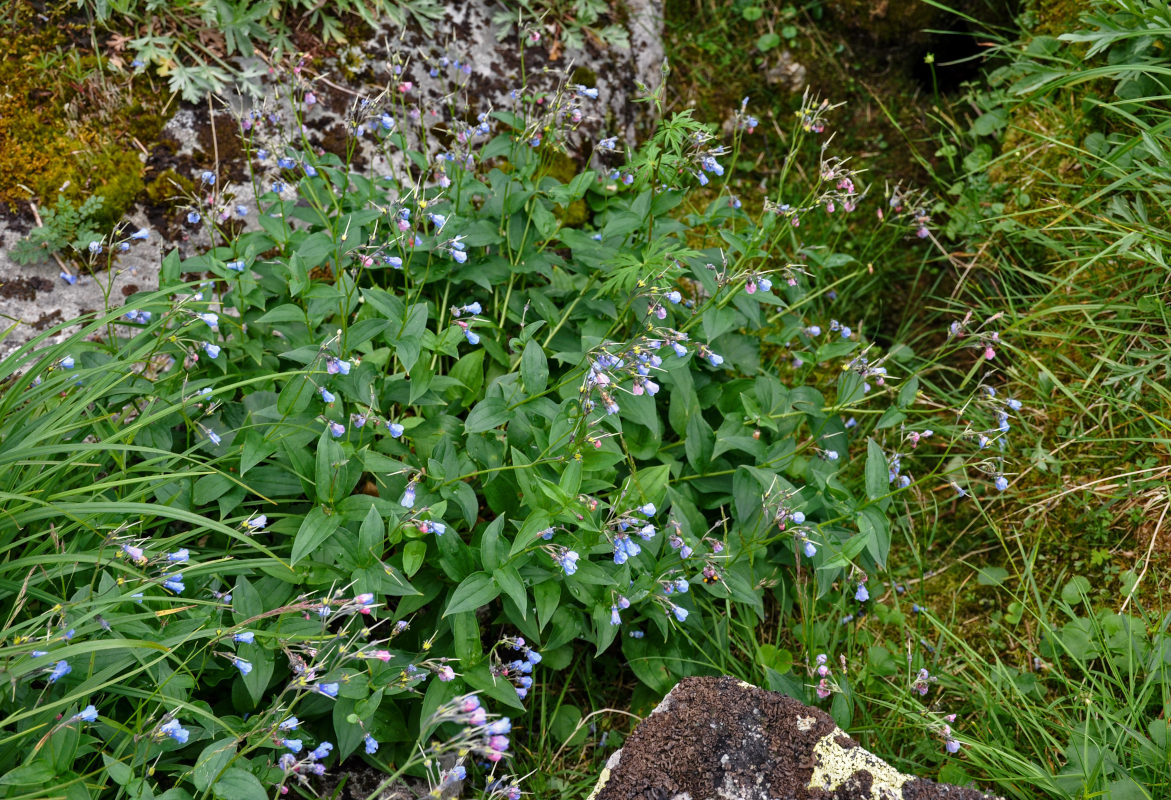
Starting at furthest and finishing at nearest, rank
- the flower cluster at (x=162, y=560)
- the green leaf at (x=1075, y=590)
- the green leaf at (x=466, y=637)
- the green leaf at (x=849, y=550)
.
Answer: the green leaf at (x=1075, y=590), the green leaf at (x=849, y=550), the green leaf at (x=466, y=637), the flower cluster at (x=162, y=560)

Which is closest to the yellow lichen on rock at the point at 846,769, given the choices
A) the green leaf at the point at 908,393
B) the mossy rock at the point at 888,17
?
the green leaf at the point at 908,393

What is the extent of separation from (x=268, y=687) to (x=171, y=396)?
1096mm

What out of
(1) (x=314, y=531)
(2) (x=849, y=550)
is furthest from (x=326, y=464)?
(2) (x=849, y=550)

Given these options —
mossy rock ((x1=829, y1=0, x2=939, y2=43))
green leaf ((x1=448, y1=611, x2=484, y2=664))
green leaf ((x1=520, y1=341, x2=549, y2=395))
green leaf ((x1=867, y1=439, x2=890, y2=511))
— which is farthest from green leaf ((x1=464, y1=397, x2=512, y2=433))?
mossy rock ((x1=829, y1=0, x2=939, y2=43))

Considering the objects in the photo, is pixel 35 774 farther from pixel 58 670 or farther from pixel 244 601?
pixel 244 601

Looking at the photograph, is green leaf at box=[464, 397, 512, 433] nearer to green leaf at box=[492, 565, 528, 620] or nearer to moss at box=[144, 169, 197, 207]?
green leaf at box=[492, 565, 528, 620]

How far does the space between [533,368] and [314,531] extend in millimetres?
917

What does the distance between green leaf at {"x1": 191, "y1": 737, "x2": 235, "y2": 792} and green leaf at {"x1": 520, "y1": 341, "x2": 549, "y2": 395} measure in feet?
4.71

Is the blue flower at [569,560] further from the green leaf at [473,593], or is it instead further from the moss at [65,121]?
the moss at [65,121]

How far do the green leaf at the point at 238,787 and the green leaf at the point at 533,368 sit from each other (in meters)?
1.47

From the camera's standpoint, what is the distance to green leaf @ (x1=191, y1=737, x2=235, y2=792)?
2.32m

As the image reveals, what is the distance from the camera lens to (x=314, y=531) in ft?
8.89

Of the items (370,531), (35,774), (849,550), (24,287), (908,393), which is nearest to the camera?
(35,774)

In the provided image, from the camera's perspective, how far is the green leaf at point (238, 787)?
2.33 meters
